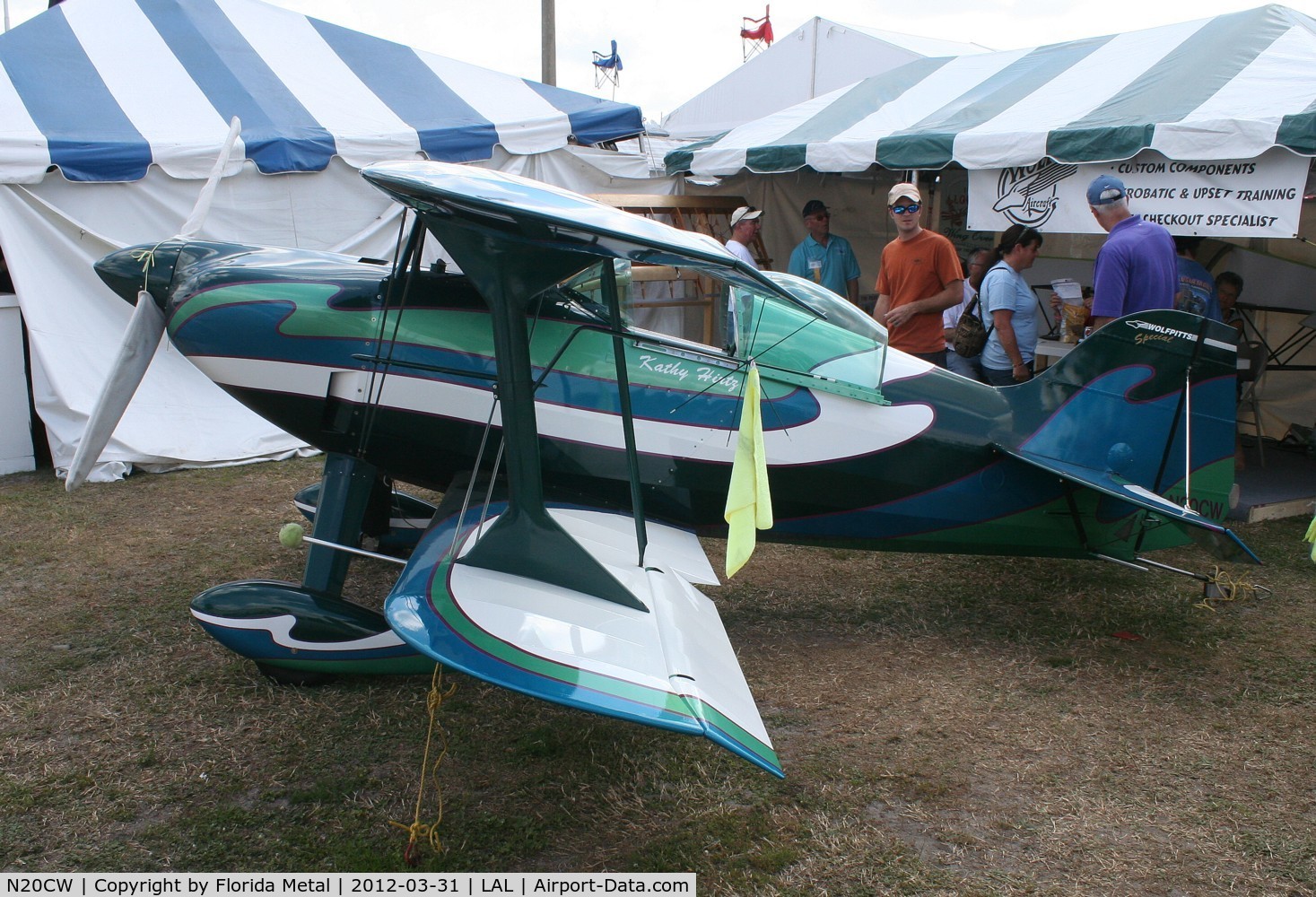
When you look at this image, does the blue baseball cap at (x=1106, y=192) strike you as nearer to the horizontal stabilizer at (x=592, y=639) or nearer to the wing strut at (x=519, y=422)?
the horizontal stabilizer at (x=592, y=639)

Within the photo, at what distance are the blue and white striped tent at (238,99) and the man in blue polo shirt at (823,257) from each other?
2.56m

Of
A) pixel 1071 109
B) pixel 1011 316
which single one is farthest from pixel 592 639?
pixel 1071 109

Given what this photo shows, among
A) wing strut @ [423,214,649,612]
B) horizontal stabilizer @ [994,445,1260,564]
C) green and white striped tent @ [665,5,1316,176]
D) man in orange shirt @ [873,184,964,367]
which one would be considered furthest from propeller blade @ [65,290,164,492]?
green and white striped tent @ [665,5,1316,176]

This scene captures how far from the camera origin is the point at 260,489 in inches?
259

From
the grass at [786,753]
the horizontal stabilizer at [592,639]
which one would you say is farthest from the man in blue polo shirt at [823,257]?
the horizontal stabilizer at [592,639]

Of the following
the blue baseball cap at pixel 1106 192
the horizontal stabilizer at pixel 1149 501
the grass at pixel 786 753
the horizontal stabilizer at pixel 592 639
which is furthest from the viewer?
the blue baseball cap at pixel 1106 192

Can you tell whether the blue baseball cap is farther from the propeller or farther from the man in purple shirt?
the propeller

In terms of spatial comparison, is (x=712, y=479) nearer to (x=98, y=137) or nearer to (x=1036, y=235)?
(x=1036, y=235)

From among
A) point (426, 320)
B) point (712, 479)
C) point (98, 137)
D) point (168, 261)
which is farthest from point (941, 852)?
point (98, 137)

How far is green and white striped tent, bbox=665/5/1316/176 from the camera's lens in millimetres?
5609

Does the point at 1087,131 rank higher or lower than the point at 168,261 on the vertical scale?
higher

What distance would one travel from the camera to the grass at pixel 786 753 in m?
2.94

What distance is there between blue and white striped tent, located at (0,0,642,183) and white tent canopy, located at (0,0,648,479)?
2 cm

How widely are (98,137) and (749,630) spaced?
19.1ft
